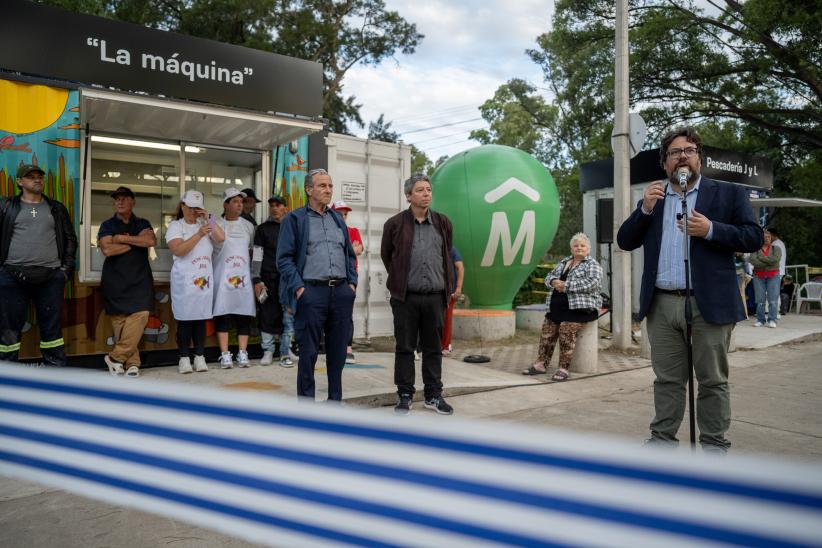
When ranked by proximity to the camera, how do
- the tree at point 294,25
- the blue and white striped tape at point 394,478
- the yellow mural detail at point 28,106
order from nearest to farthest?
the blue and white striped tape at point 394,478 → the yellow mural detail at point 28,106 → the tree at point 294,25

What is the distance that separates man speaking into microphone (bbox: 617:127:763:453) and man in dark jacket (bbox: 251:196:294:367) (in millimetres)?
4160

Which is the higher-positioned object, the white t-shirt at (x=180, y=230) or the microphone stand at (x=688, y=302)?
the white t-shirt at (x=180, y=230)

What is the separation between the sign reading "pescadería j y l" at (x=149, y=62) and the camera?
558 cm

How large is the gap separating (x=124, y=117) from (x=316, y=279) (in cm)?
320

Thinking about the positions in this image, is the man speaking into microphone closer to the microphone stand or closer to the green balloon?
the microphone stand

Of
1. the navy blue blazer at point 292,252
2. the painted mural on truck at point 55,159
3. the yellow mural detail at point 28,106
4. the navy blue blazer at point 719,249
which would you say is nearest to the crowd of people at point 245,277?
the navy blue blazer at point 292,252

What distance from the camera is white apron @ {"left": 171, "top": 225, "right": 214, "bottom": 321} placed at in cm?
611

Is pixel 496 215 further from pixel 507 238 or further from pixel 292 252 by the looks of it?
pixel 292 252

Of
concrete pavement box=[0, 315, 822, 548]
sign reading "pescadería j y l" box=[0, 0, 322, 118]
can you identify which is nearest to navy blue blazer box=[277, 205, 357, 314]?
concrete pavement box=[0, 315, 822, 548]

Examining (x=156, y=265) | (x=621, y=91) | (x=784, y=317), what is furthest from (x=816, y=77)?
(x=156, y=265)

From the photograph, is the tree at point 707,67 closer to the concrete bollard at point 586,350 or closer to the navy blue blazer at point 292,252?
the concrete bollard at point 586,350

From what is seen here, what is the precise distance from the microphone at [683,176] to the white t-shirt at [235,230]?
15.3 ft

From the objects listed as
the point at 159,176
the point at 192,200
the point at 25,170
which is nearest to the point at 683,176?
the point at 192,200

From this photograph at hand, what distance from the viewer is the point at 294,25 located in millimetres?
22812
